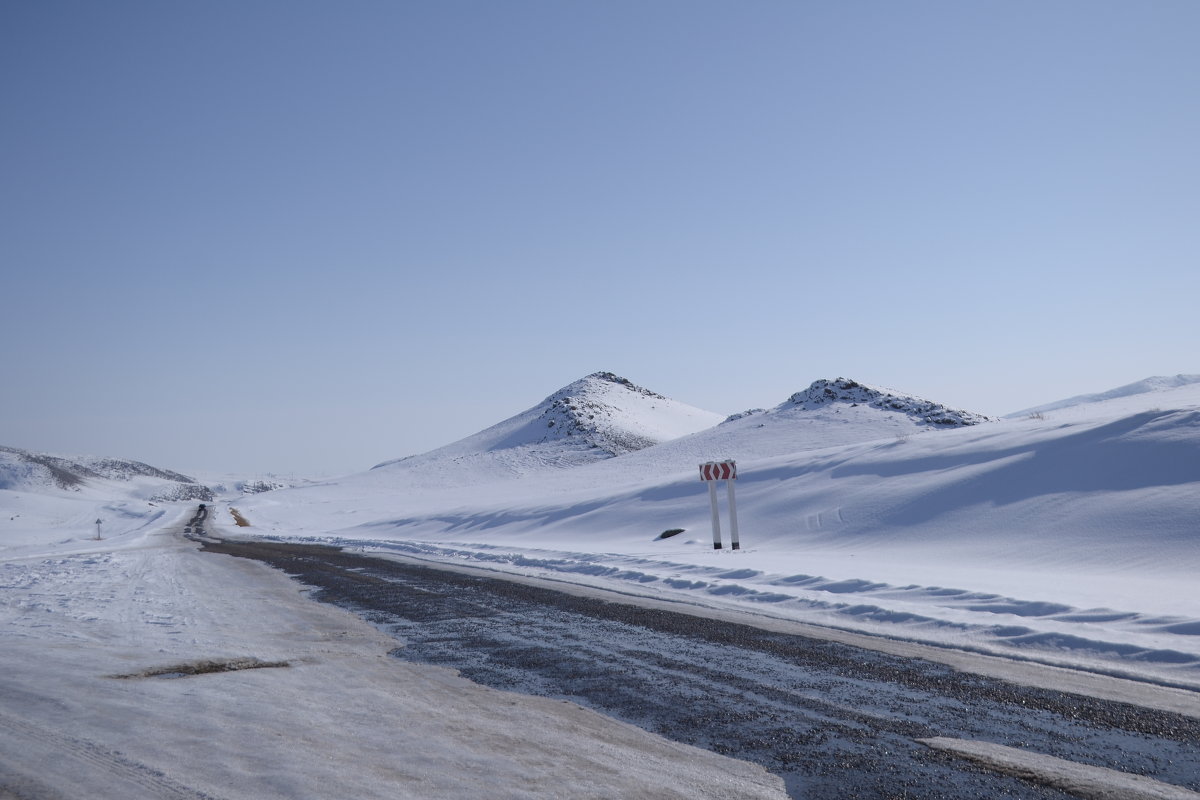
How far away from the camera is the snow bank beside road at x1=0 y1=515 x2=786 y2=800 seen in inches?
186

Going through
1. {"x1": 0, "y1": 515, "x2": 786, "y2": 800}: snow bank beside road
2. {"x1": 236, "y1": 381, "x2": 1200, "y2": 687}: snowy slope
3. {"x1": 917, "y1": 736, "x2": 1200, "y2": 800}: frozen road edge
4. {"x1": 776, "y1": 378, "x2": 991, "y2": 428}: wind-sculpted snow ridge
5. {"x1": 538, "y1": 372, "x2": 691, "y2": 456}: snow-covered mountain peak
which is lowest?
{"x1": 917, "y1": 736, "x2": 1200, "y2": 800}: frozen road edge

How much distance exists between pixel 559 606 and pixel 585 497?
27739 millimetres

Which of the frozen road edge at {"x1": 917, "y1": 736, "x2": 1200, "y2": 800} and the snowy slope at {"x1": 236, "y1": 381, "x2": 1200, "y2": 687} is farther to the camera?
the snowy slope at {"x1": 236, "y1": 381, "x2": 1200, "y2": 687}

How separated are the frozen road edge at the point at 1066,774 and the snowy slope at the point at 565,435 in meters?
90.1

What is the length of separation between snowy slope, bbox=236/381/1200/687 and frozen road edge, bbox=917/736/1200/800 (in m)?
2.74

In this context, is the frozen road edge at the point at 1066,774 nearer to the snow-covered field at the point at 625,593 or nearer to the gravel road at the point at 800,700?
the gravel road at the point at 800,700

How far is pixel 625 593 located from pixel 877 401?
225 feet

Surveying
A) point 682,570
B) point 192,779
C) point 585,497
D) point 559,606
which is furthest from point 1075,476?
point 585,497

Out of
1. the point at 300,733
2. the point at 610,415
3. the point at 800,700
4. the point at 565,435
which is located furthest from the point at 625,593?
the point at 610,415

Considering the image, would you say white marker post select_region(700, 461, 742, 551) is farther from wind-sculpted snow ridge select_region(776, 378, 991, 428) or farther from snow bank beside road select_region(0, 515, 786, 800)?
wind-sculpted snow ridge select_region(776, 378, 991, 428)

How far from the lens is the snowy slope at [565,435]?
102688mm

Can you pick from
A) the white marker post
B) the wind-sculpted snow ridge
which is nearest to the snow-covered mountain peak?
the wind-sculpted snow ridge

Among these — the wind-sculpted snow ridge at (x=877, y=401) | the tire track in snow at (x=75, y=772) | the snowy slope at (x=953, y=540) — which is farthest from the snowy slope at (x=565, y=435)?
the tire track in snow at (x=75, y=772)

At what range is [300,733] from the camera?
575cm
